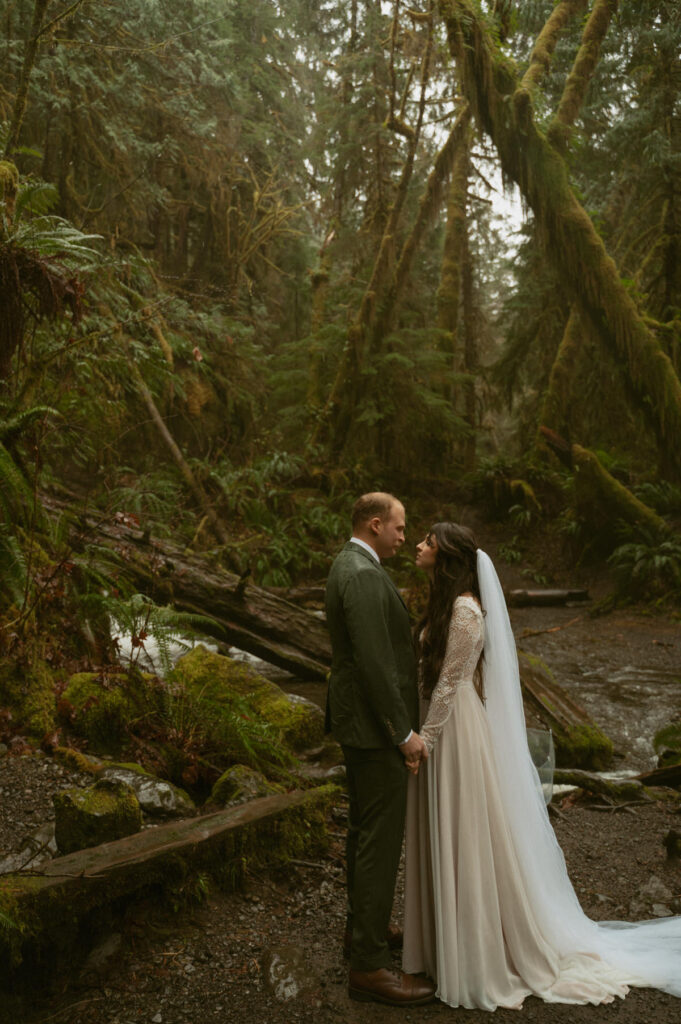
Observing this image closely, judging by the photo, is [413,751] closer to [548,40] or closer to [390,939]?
[390,939]

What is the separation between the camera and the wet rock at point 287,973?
3.20 meters

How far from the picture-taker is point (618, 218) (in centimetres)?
1898

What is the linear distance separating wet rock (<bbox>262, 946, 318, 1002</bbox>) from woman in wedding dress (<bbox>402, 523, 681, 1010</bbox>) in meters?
0.48

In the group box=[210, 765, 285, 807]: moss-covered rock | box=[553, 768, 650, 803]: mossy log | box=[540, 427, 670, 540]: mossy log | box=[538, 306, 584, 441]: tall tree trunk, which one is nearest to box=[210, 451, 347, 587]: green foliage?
box=[540, 427, 670, 540]: mossy log

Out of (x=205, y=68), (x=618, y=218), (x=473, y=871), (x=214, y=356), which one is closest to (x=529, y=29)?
(x=618, y=218)

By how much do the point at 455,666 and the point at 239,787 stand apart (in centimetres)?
183

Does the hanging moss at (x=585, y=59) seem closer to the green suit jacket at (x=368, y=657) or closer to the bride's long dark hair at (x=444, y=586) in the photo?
the bride's long dark hair at (x=444, y=586)

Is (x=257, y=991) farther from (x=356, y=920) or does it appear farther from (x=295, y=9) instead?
(x=295, y=9)

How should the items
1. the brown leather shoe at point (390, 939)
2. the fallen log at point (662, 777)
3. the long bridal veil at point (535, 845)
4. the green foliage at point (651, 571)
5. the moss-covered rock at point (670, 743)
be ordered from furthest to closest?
the green foliage at point (651, 571)
the moss-covered rock at point (670, 743)
the fallen log at point (662, 777)
the brown leather shoe at point (390, 939)
the long bridal veil at point (535, 845)

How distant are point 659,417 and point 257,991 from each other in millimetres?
11654

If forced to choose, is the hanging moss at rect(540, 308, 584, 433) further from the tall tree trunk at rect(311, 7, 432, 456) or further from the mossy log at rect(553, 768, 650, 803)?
the mossy log at rect(553, 768, 650, 803)

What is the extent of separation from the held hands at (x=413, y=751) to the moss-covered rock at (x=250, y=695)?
2.54m

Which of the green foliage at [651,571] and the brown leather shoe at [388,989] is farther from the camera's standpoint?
the green foliage at [651,571]

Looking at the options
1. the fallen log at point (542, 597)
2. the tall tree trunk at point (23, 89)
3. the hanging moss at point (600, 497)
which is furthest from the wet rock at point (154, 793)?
the hanging moss at point (600, 497)
